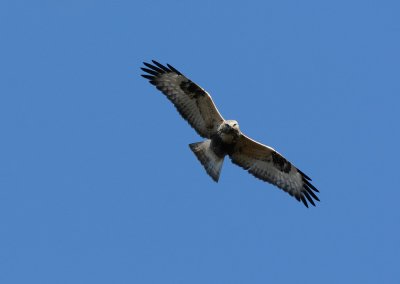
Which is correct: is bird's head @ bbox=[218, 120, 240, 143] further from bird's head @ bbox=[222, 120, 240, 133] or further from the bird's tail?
the bird's tail

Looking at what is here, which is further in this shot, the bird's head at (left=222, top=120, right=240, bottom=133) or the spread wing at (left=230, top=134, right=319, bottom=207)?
the spread wing at (left=230, top=134, right=319, bottom=207)

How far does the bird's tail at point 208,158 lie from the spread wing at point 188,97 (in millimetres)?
214

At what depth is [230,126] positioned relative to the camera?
14906 millimetres

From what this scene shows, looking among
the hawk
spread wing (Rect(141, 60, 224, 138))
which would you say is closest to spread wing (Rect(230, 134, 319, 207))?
the hawk

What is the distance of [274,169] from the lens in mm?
15750

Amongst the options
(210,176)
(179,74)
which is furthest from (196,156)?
(179,74)

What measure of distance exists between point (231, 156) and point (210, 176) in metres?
0.71

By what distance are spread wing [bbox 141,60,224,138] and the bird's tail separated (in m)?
0.21

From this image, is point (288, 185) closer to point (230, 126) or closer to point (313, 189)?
point (313, 189)

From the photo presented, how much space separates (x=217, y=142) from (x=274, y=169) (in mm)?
1301

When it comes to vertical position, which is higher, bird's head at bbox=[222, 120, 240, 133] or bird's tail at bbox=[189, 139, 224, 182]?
bird's head at bbox=[222, 120, 240, 133]

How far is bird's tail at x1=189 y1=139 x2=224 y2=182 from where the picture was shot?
49.8 ft

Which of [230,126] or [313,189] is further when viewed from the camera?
[313,189]

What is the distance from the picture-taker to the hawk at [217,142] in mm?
15164
